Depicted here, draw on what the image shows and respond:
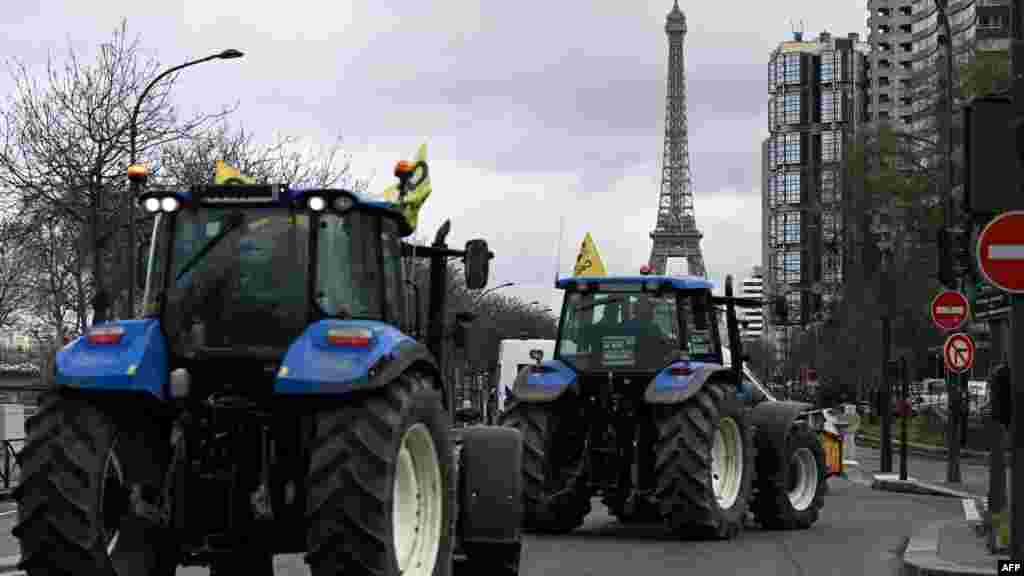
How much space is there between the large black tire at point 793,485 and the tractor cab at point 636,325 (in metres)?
1.30

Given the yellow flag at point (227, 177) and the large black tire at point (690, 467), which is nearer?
the yellow flag at point (227, 177)

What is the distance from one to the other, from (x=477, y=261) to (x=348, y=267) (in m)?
1.03

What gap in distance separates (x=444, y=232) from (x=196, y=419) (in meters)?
1.95

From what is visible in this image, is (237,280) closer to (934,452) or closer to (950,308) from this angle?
(950,308)

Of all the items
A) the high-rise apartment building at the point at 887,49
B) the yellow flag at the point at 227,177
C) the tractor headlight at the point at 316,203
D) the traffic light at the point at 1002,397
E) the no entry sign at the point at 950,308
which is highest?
the high-rise apartment building at the point at 887,49

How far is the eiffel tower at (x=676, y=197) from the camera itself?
502ft

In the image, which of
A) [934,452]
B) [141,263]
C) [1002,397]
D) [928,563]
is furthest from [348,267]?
[934,452]

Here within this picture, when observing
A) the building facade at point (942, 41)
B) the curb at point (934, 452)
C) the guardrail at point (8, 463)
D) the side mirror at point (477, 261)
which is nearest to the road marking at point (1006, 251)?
the side mirror at point (477, 261)

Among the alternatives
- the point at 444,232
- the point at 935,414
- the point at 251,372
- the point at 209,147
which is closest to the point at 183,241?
the point at 251,372

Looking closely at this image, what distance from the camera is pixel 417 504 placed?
9203mm

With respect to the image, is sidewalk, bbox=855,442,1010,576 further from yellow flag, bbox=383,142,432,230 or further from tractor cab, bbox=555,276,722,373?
yellow flag, bbox=383,142,432,230

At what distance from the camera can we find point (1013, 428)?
1153 cm

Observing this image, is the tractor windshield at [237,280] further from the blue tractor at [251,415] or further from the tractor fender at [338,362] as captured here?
the tractor fender at [338,362]

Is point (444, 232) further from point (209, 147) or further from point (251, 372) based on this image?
point (209, 147)
